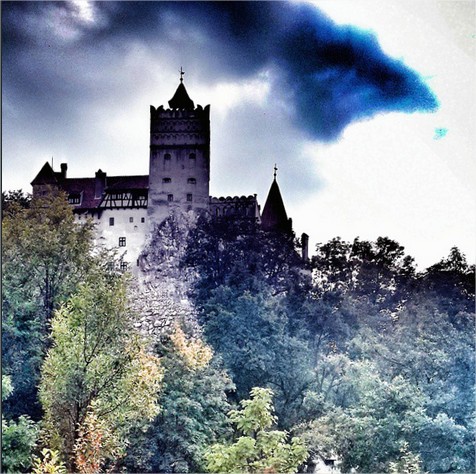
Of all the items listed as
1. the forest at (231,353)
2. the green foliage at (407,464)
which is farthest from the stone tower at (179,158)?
the green foliage at (407,464)

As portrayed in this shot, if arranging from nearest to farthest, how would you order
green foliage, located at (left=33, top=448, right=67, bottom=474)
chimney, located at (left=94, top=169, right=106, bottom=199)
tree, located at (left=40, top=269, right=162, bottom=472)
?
green foliage, located at (left=33, top=448, right=67, bottom=474)
tree, located at (left=40, top=269, right=162, bottom=472)
chimney, located at (left=94, top=169, right=106, bottom=199)

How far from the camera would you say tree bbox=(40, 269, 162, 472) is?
16.5 ft

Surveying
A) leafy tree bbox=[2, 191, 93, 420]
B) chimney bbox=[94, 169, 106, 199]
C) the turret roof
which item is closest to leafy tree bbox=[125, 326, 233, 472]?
leafy tree bbox=[2, 191, 93, 420]

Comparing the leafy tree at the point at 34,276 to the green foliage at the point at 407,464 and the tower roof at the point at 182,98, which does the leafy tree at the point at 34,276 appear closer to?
the tower roof at the point at 182,98

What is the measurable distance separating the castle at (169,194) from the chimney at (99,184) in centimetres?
2

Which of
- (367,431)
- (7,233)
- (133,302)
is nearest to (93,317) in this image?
(133,302)

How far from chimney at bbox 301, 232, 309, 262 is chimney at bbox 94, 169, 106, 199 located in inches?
47.5

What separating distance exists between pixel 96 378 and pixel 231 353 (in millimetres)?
798

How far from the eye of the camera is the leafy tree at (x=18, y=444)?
4969 millimetres

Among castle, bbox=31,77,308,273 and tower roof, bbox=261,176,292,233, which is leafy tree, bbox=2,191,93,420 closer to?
castle, bbox=31,77,308,273

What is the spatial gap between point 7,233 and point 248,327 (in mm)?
1516

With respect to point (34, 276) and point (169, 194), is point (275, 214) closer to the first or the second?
point (169, 194)

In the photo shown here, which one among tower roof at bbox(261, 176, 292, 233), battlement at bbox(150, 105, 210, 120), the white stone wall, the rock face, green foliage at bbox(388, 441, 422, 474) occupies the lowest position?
green foliage at bbox(388, 441, 422, 474)

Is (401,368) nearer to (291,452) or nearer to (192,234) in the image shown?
(291,452)
